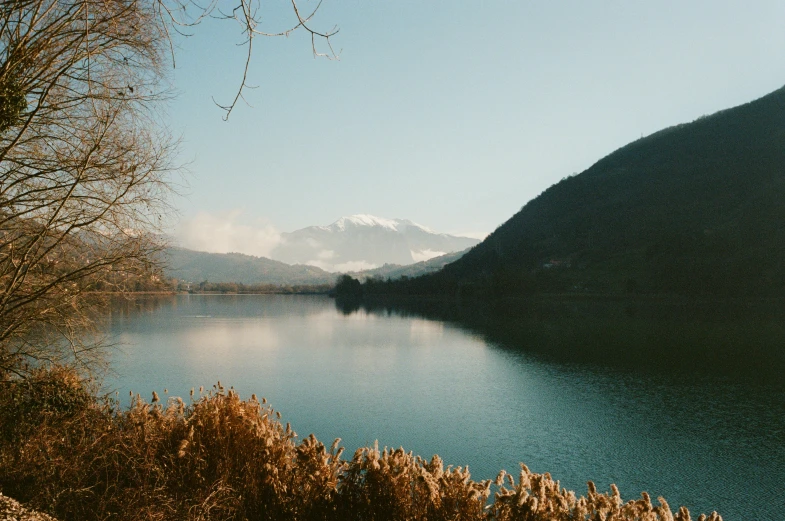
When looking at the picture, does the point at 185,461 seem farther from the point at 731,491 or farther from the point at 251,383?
the point at 251,383

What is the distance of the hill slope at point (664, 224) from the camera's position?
86.4 m

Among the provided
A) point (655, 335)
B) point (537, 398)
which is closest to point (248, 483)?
point (537, 398)

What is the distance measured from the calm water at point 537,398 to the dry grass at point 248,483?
35.1ft

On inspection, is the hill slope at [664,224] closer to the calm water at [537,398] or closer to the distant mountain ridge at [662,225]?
the distant mountain ridge at [662,225]

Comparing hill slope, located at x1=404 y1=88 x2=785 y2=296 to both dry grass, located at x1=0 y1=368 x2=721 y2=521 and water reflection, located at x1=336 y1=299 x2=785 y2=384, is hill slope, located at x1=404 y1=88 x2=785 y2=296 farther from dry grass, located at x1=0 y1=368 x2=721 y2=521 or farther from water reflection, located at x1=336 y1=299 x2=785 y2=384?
dry grass, located at x1=0 y1=368 x2=721 y2=521

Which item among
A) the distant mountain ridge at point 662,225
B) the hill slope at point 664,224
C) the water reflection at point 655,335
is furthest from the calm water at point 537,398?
the distant mountain ridge at point 662,225

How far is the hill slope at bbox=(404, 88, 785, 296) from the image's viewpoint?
86.4 meters

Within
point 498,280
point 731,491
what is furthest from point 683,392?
point 498,280

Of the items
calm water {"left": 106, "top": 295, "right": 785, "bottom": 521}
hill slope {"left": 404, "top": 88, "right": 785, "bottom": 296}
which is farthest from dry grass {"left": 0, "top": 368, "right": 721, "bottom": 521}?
hill slope {"left": 404, "top": 88, "right": 785, "bottom": 296}

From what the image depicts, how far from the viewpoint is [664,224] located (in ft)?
391

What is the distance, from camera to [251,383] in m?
27.8

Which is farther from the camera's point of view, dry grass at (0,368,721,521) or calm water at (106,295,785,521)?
calm water at (106,295,785,521)

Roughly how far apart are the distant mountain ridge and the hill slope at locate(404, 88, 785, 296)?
26 centimetres

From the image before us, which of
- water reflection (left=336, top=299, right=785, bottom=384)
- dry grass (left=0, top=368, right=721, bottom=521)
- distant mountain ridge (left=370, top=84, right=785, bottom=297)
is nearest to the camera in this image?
dry grass (left=0, top=368, right=721, bottom=521)
